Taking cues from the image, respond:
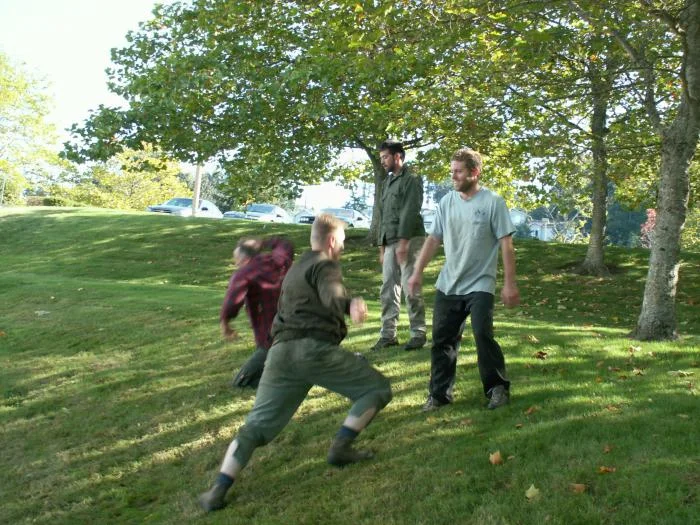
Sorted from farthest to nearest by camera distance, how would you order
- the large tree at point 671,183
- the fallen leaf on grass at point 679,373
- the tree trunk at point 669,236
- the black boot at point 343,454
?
the tree trunk at point 669,236
the large tree at point 671,183
the fallen leaf on grass at point 679,373
the black boot at point 343,454

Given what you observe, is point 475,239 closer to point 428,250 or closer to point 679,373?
point 428,250

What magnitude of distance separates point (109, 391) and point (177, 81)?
33.9 feet

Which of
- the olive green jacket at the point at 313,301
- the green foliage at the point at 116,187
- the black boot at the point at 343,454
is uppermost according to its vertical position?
the green foliage at the point at 116,187

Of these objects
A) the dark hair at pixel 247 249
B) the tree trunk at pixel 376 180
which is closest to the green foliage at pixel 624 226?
the tree trunk at pixel 376 180

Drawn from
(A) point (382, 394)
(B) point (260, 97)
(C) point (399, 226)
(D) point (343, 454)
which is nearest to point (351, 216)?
(B) point (260, 97)

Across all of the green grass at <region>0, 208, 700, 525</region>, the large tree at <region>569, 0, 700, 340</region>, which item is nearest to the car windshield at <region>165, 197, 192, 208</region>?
the green grass at <region>0, 208, 700, 525</region>

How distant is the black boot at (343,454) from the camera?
5.20m

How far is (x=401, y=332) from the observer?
9.21 m

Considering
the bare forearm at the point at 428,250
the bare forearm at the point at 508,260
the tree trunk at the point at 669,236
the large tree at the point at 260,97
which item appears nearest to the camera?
the bare forearm at the point at 508,260

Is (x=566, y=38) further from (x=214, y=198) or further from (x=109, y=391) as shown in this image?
(x=214, y=198)

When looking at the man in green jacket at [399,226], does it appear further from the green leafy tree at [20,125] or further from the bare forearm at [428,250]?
the green leafy tree at [20,125]

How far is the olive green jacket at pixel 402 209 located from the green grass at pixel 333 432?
134 cm

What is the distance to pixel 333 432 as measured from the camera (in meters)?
6.11

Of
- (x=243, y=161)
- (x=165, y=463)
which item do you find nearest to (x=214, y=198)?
(x=243, y=161)
